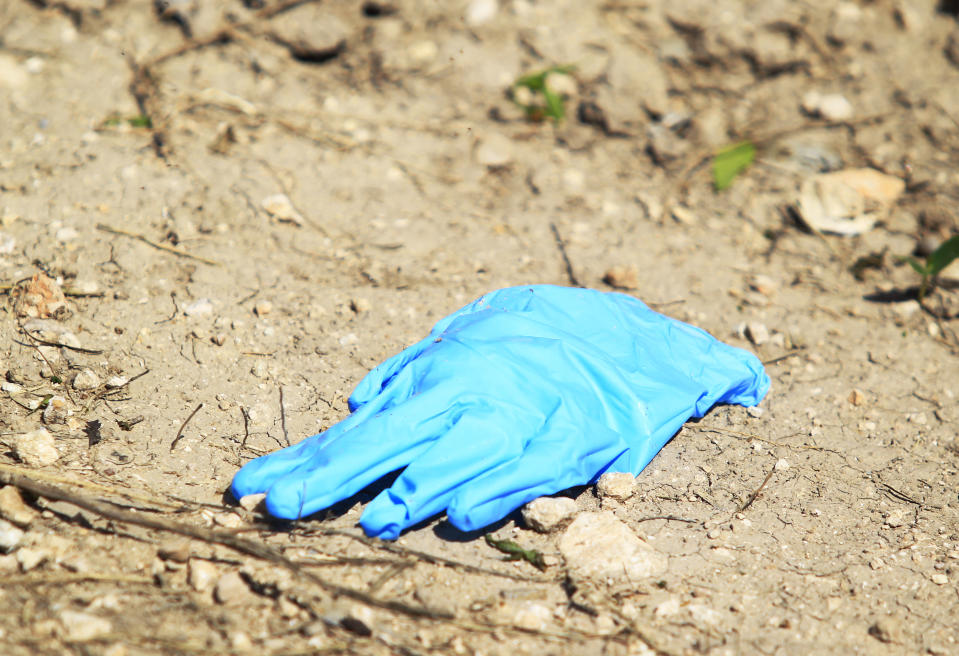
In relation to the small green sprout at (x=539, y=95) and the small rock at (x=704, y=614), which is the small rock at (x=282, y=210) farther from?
the small rock at (x=704, y=614)

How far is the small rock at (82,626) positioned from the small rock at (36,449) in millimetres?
524

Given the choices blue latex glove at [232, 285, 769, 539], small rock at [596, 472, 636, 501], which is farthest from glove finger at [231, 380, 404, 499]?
small rock at [596, 472, 636, 501]

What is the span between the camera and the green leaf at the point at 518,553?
1833 millimetres

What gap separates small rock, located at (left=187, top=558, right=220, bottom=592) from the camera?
5.45 feet

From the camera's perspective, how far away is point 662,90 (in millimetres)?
3504

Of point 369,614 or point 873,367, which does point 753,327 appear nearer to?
point 873,367

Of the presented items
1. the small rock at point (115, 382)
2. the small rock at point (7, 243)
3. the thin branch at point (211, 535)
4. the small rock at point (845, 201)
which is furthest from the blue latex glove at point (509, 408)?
the small rock at point (7, 243)

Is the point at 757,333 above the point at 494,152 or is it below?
below

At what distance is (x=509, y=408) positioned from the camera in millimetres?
1972

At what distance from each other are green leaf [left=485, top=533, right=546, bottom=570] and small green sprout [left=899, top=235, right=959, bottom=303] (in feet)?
6.57

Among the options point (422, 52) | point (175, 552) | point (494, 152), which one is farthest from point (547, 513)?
point (422, 52)

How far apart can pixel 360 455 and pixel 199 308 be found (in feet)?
3.07

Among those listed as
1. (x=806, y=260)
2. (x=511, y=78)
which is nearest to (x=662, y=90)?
(x=511, y=78)

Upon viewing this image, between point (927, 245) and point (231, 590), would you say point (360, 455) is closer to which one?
point (231, 590)
